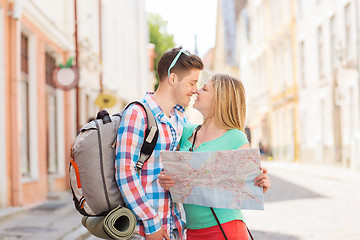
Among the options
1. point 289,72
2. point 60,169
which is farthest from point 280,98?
point 60,169

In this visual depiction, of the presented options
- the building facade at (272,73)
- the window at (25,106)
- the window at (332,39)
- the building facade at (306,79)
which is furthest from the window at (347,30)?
the window at (25,106)

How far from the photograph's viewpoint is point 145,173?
274 cm

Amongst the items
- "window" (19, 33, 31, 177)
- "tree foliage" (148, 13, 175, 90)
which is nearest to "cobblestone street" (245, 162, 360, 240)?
"window" (19, 33, 31, 177)

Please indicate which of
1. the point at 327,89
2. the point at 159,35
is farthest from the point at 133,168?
the point at 159,35

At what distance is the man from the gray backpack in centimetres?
4

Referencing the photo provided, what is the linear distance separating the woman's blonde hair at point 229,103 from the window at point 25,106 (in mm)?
9603

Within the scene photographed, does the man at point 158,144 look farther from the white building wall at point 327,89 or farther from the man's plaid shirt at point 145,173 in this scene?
the white building wall at point 327,89

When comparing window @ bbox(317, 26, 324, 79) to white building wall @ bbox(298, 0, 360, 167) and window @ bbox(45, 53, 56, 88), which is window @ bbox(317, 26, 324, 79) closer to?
white building wall @ bbox(298, 0, 360, 167)

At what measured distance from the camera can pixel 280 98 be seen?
120 feet

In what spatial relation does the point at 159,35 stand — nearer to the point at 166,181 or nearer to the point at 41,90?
the point at 41,90

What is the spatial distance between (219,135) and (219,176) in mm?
269

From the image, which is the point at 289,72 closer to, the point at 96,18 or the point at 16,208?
the point at 96,18

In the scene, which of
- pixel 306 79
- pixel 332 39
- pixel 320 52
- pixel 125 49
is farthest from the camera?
pixel 306 79

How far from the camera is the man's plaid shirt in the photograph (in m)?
2.60
